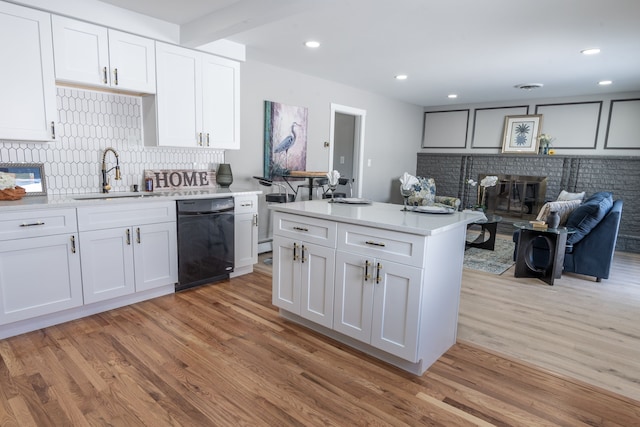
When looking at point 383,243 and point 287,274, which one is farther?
point 287,274

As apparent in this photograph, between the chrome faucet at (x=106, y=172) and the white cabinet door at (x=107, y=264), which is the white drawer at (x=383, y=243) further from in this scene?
the chrome faucet at (x=106, y=172)

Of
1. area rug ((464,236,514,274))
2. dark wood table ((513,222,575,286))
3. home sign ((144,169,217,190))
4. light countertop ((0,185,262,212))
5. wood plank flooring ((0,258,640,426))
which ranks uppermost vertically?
home sign ((144,169,217,190))

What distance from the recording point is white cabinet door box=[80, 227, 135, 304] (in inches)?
111

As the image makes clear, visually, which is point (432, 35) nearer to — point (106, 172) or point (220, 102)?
point (220, 102)

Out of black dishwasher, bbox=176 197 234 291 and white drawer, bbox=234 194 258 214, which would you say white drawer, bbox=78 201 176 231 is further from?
white drawer, bbox=234 194 258 214

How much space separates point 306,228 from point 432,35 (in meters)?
2.22

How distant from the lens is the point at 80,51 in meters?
2.89

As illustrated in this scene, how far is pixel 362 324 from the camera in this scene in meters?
2.37

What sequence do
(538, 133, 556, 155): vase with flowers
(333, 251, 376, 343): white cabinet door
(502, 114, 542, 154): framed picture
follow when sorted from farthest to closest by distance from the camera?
1. (502, 114, 542, 154): framed picture
2. (538, 133, 556, 155): vase with flowers
3. (333, 251, 376, 343): white cabinet door

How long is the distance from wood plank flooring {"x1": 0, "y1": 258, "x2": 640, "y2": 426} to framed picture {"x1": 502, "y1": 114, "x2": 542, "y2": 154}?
17.6 feet

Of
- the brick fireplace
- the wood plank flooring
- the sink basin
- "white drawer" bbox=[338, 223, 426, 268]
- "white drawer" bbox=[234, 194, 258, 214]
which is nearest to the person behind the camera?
the wood plank flooring

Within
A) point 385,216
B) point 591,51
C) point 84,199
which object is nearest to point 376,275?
point 385,216

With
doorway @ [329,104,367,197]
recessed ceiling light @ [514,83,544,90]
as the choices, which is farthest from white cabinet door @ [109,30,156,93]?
recessed ceiling light @ [514,83,544,90]

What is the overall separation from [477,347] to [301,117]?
3.71 metres
